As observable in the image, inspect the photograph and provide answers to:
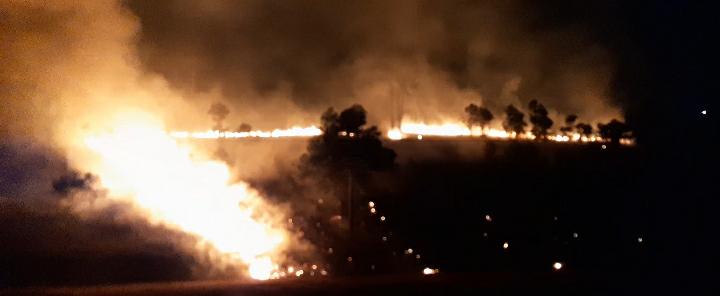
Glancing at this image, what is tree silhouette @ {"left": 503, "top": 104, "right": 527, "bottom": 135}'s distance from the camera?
29.4 m

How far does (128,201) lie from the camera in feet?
46.5

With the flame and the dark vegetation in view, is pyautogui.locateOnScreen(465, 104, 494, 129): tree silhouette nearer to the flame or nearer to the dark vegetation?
the dark vegetation

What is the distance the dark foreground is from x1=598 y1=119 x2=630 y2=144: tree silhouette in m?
20.1

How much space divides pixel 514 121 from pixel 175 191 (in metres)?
18.4

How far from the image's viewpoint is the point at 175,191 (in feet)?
47.7

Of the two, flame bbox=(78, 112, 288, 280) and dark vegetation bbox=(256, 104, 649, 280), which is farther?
dark vegetation bbox=(256, 104, 649, 280)

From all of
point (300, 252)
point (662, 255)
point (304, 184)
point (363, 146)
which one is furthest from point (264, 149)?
point (662, 255)

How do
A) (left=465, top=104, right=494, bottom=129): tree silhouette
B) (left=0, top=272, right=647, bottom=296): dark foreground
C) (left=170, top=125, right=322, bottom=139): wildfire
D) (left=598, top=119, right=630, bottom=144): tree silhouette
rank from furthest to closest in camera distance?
(left=465, top=104, right=494, bottom=129): tree silhouette → (left=598, top=119, right=630, bottom=144): tree silhouette → (left=170, top=125, right=322, bottom=139): wildfire → (left=0, top=272, right=647, bottom=296): dark foreground

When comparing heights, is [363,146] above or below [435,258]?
above

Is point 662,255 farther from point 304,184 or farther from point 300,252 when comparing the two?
point 304,184

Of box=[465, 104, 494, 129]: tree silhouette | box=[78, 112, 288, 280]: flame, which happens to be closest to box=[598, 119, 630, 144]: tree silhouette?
box=[465, 104, 494, 129]: tree silhouette

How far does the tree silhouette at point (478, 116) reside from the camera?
2920cm

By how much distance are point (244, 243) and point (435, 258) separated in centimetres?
423

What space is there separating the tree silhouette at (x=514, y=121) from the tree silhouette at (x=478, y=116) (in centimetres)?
77
